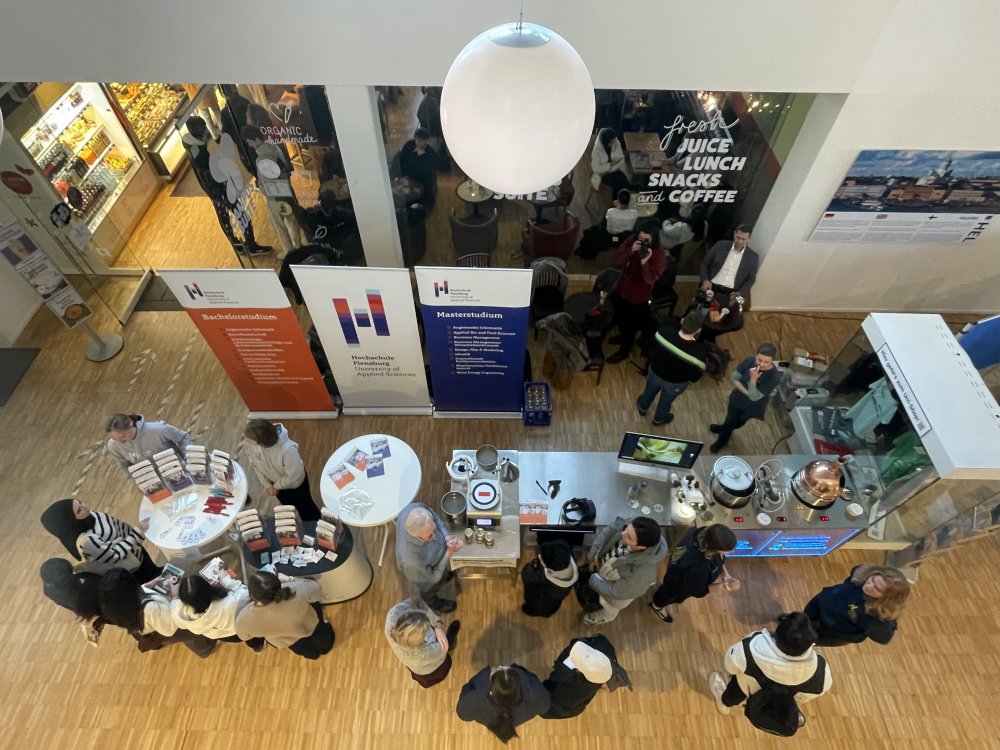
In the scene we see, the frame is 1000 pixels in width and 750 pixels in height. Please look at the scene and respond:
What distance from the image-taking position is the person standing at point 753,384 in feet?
14.9

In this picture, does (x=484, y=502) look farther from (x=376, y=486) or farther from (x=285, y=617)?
(x=285, y=617)

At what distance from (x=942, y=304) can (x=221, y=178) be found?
8.07 meters

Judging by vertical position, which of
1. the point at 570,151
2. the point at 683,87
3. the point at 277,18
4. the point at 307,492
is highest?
the point at 570,151

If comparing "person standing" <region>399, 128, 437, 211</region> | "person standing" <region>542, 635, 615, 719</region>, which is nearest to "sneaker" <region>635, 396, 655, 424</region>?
"person standing" <region>542, 635, 615, 719</region>

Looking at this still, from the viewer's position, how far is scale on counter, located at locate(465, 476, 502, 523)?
4152 millimetres

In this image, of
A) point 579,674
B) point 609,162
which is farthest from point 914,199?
point 579,674

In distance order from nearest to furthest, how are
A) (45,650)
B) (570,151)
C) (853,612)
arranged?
(570,151) < (853,612) < (45,650)

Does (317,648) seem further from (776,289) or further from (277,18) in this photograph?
(776,289)

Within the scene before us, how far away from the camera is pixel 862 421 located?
4848 millimetres

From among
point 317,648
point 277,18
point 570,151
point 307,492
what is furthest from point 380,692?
point 277,18

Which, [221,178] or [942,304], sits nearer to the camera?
[221,178]

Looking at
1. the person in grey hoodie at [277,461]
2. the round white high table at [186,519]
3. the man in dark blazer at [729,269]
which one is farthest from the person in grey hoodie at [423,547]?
the man in dark blazer at [729,269]

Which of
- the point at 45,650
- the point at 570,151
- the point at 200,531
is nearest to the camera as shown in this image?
the point at 570,151

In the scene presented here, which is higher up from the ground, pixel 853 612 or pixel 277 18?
pixel 277 18
